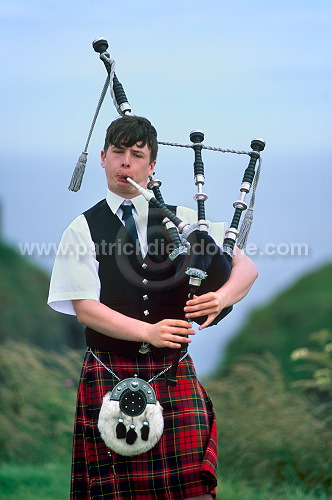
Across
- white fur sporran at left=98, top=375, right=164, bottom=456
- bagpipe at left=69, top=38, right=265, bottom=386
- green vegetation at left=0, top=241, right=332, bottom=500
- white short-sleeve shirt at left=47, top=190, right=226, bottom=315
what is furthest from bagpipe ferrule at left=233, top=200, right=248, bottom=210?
green vegetation at left=0, top=241, right=332, bottom=500

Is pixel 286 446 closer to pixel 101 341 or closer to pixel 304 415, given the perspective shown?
pixel 304 415

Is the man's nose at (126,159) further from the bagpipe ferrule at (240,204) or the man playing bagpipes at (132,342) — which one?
the bagpipe ferrule at (240,204)

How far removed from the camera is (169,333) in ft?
9.73

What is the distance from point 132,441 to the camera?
3.12 m

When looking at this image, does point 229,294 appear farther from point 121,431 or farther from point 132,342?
point 121,431

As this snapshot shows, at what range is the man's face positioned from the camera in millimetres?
3221

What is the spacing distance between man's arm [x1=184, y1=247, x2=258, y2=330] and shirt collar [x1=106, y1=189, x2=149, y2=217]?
0.39 metres

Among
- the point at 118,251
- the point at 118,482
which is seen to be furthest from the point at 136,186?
the point at 118,482

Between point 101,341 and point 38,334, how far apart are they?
5.25 meters

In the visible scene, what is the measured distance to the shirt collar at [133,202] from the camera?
3.27 metres

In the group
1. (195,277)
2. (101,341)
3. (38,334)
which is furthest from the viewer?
(38,334)

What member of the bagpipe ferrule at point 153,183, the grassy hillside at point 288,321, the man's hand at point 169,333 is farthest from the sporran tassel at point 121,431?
the grassy hillside at point 288,321

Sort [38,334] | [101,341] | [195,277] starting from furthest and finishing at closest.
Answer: [38,334], [101,341], [195,277]

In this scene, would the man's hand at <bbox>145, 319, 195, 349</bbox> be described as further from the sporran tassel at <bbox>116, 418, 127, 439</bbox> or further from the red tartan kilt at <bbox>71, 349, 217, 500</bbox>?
the sporran tassel at <bbox>116, 418, 127, 439</bbox>
